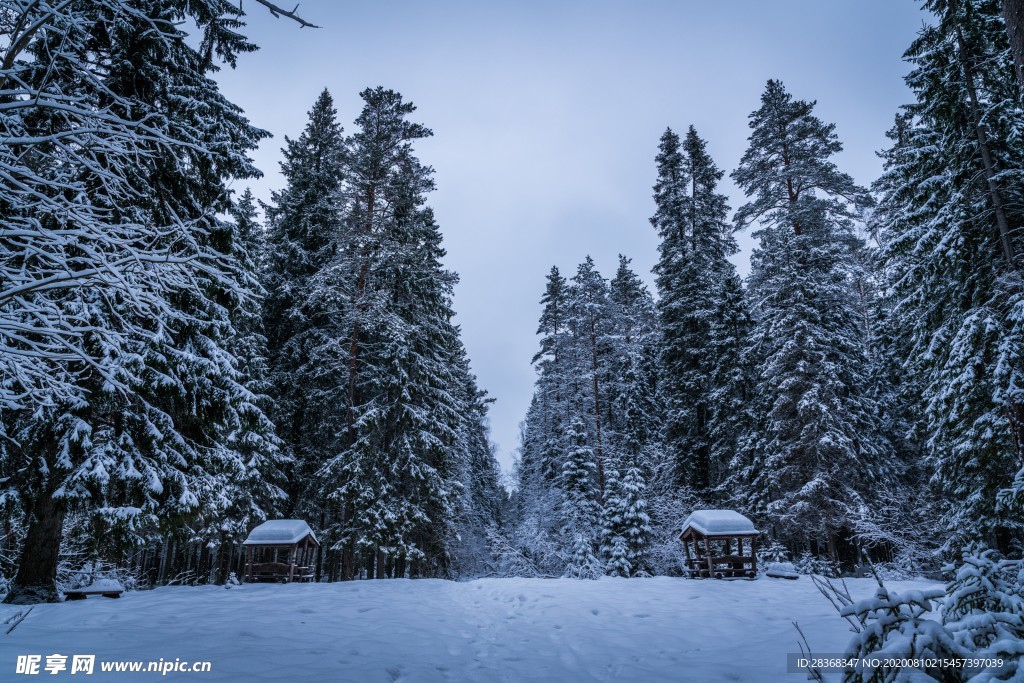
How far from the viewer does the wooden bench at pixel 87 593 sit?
8.21 metres

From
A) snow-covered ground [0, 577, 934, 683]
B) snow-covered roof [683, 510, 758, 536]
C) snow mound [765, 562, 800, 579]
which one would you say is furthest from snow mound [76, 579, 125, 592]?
snow mound [765, 562, 800, 579]

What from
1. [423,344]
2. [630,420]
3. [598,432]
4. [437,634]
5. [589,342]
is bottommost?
[437,634]

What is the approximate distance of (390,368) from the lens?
1845 centimetres

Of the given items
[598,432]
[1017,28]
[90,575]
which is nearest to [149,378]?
[90,575]

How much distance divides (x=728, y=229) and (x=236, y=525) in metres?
25.8

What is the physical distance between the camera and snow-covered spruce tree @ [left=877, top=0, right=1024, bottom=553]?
10039mm

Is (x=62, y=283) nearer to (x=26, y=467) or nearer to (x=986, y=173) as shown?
(x=26, y=467)

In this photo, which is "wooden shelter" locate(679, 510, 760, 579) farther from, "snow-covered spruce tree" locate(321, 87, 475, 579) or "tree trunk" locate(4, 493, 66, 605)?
"tree trunk" locate(4, 493, 66, 605)

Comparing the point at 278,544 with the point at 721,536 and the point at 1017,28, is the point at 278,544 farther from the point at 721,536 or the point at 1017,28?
the point at 1017,28

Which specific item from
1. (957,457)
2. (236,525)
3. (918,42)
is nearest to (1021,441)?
(957,457)

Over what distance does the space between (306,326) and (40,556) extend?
1313 centimetres

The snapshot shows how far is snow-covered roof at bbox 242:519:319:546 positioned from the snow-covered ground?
2704 millimetres

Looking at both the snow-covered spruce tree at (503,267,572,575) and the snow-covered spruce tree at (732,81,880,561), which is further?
the snow-covered spruce tree at (503,267,572,575)

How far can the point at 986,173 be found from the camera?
10625 mm
